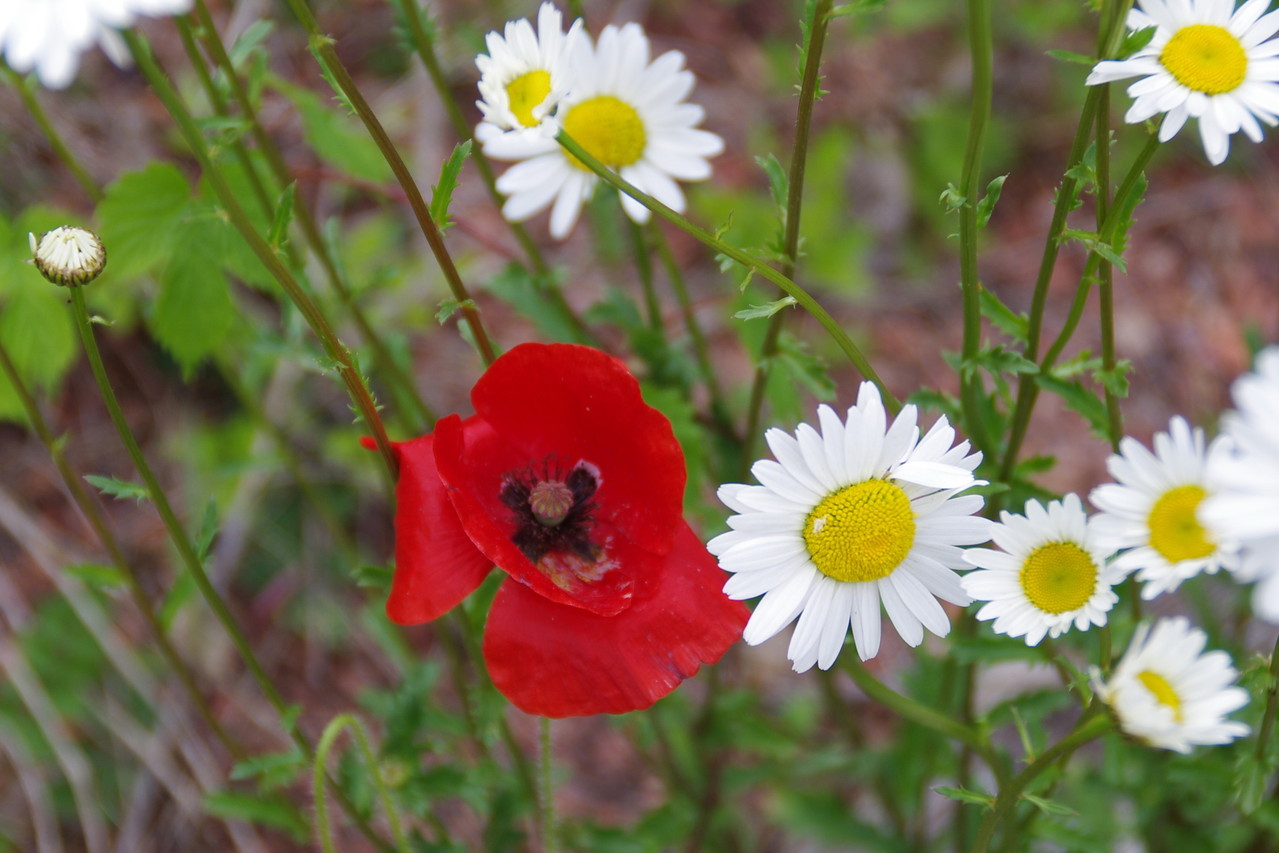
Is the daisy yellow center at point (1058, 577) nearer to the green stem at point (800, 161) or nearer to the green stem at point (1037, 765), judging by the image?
the green stem at point (1037, 765)

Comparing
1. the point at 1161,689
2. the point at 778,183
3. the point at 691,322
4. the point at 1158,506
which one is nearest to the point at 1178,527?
the point at 1158,506

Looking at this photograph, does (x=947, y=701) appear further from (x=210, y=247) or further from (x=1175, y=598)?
(x=210, y=247)

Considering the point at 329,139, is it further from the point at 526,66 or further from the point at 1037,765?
the point at 1037,765

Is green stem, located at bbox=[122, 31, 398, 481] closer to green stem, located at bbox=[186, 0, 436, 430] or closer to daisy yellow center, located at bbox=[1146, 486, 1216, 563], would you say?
green stem, located at bbox=[186, 0, 436, 430]

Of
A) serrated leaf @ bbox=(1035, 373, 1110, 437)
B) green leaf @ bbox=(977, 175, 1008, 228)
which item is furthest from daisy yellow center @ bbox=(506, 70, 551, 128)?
serrated leaf @ bbox=(1035, 373, 1110, 437)

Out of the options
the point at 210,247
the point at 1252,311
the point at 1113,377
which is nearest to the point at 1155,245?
the point at 1252,311

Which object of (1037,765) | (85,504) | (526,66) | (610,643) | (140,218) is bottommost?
(1037,765)
